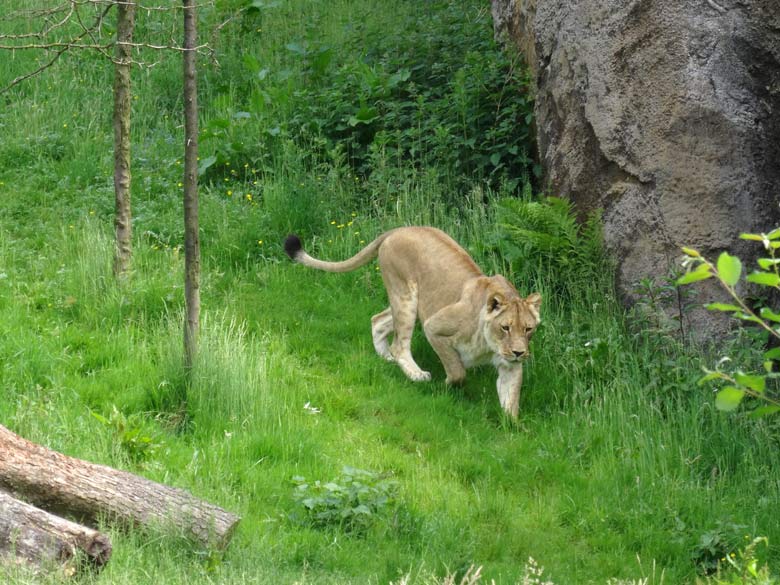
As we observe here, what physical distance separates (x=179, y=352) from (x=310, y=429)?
3.71 ft

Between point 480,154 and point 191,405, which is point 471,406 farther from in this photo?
point 480,154

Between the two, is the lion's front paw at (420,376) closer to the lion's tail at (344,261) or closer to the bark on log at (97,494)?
the lion's tail at (344,261)

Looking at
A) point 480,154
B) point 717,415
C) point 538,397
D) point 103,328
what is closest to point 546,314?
point 538,397

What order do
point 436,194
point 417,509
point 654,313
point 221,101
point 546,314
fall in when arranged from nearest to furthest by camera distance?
point 417,509, point 654,313, point 546,314, point 436,194, point 221,101

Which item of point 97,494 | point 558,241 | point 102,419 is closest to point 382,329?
A: point 558,241

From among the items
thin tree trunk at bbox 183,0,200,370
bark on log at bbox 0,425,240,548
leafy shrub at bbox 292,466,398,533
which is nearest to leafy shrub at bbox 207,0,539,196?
thin tree trunk at bbox 183,0,200,370

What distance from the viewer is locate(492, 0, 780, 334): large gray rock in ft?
30.7

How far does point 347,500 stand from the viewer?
7031 mm

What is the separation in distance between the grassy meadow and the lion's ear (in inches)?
30.0

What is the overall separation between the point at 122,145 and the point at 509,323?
3739mm

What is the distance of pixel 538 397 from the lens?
30.6 feet

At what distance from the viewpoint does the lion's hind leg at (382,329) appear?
10.3 meters

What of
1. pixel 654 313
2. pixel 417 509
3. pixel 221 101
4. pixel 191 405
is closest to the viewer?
pixel 417 509

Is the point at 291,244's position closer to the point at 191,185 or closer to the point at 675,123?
the point at 191,185
